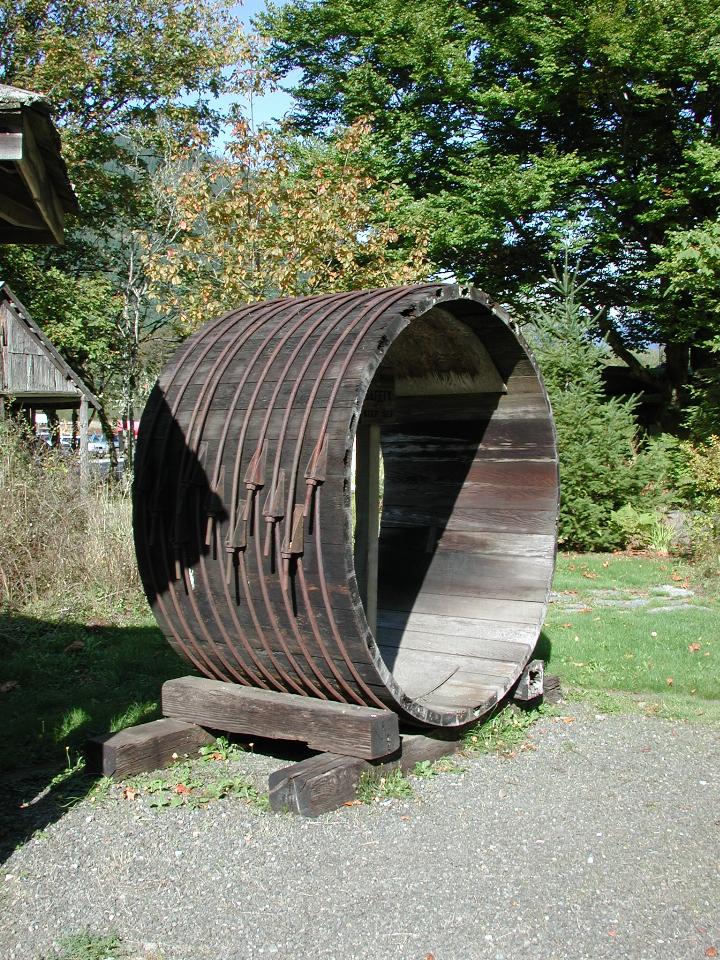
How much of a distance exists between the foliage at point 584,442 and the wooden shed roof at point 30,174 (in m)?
11.1

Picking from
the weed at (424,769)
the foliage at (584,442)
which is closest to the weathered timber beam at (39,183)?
the weed at (424,769)

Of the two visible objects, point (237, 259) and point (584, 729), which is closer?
point (584, 729)

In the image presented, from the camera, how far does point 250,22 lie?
28750 mm

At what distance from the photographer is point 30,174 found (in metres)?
3.69

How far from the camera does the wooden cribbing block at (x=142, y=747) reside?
507cm

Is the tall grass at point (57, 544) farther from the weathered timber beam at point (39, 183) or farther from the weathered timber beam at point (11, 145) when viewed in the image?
the weathered timber beam at point (11, 145)

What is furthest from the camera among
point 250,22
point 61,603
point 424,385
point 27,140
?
point 250,22

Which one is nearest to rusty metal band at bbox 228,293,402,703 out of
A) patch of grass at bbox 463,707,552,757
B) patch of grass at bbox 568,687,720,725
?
patch of grass at bbox 463,707,552,757

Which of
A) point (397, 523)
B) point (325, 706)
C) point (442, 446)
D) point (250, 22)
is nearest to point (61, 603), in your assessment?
point (397, 523)

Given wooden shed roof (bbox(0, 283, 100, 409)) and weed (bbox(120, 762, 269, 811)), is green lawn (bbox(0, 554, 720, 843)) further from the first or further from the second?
wooden shed roof (bbox(0, 283, 100, 409))

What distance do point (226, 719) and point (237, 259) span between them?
409 inches

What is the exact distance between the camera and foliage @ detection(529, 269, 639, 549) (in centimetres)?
1461

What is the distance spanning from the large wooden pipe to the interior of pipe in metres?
0.02

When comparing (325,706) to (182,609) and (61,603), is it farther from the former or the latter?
(61,603)
